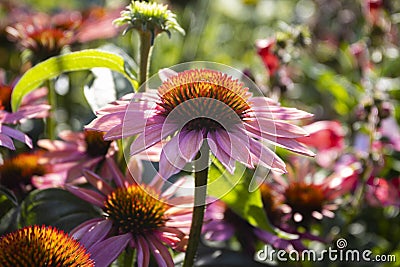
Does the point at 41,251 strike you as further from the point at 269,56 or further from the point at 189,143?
the point at 269,56

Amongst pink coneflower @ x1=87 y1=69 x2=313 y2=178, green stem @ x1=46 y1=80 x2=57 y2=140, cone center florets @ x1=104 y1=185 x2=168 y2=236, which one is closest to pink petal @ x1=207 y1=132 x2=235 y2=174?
pink coneflower @ x1=87 y1=69 x2=313 y2=178

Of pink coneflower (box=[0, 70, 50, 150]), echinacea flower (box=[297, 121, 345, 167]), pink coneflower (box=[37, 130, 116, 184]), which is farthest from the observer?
echinacea flower (box=[297, 121, 345, 167])

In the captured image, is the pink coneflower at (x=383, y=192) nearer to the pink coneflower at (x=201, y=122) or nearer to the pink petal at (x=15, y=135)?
the pink coneflower at (x=201, y=122)

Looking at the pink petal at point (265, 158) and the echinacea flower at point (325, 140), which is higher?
the pink petal at point (265, 158)

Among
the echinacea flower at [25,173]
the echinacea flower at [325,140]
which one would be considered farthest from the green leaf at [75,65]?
the echinacea flower at [325,140]

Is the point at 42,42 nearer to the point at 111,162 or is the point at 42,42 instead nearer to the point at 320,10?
the point at 111,162

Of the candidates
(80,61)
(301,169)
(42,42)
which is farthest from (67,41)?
(301,169)

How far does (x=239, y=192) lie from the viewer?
0.65 m

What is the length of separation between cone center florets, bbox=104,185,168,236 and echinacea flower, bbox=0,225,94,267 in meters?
0.10

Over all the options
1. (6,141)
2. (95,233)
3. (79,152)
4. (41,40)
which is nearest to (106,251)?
(95,233)

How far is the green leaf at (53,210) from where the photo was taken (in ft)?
2.07

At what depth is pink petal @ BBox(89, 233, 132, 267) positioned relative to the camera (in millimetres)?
531

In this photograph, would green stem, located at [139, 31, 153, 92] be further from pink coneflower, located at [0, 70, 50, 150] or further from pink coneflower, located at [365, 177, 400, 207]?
pink coneflower, located at [365, 177, 400, 207]

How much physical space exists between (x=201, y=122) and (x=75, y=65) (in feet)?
0.57
